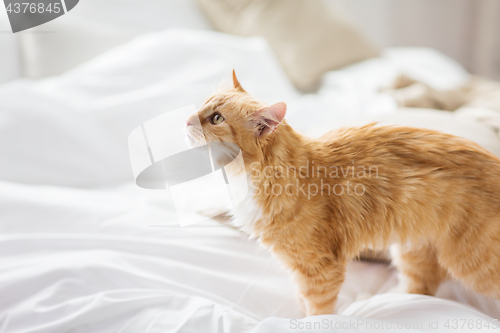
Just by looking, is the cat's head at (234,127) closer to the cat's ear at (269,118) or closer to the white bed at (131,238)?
the cat's ear at (269,118)

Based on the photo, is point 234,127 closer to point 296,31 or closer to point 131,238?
point 131,238

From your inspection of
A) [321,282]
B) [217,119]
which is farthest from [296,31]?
[321,282]

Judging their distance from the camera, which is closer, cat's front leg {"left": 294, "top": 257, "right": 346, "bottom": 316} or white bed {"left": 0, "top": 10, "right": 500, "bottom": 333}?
white bed {"left": 0, "top": 10, "right": 500, "bottom": 333}

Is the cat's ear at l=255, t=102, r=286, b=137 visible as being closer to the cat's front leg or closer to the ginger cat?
the ginger cat

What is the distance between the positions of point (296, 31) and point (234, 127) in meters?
1.49

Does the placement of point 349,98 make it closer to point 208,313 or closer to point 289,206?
point 289,206

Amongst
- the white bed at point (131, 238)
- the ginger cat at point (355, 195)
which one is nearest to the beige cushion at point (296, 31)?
the white bed at point (131, 238)

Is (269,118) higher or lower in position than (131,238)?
higher

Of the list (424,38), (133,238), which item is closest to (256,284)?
(133,238)

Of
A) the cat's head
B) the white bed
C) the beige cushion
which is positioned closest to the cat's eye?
the cat's head

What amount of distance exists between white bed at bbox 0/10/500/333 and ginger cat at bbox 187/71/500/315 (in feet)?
0.39

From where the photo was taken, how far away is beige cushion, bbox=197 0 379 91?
200 cm

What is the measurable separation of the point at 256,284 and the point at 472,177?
53 centimetres

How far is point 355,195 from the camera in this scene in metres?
0.79
